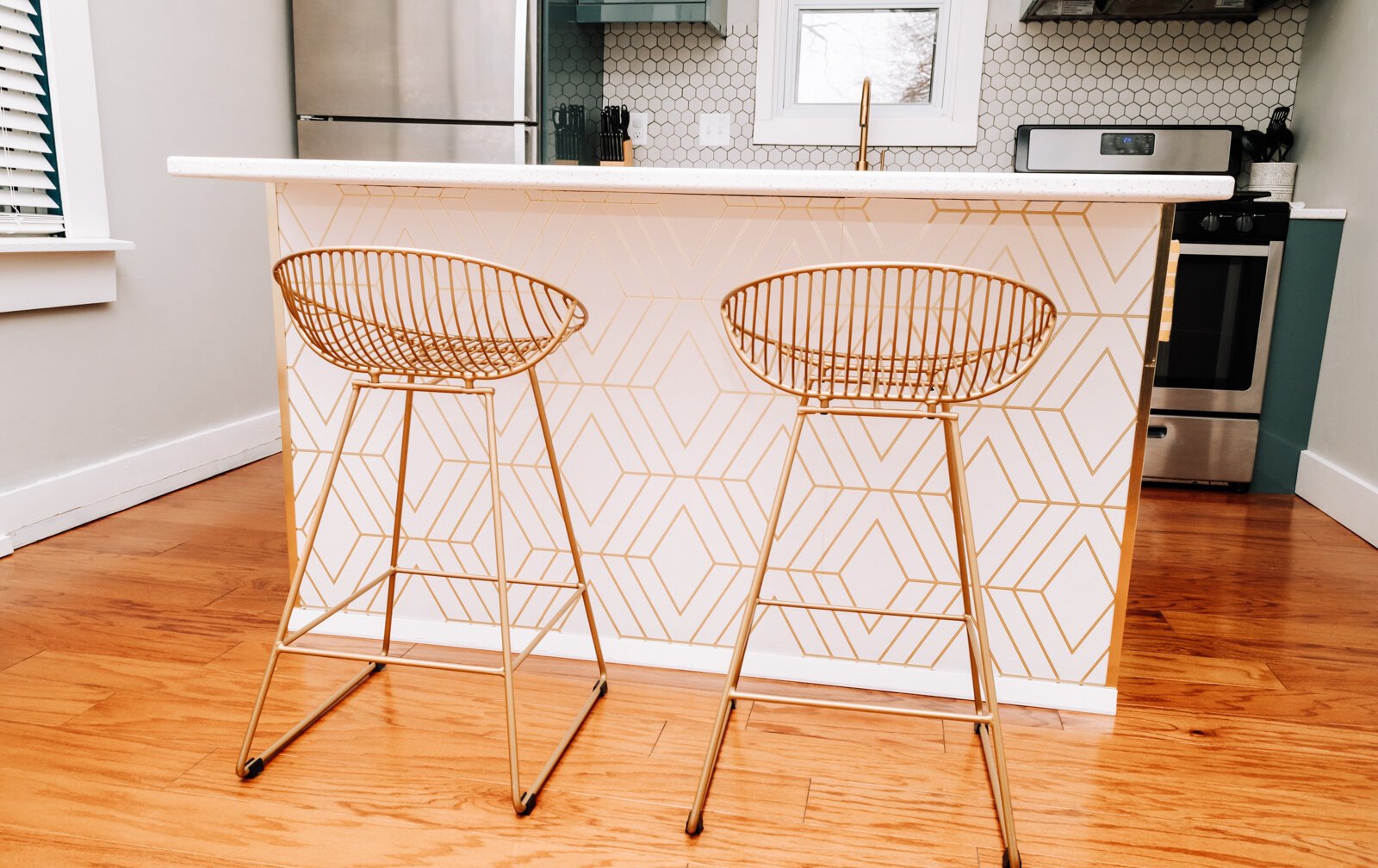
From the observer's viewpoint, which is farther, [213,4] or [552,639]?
[213,4]

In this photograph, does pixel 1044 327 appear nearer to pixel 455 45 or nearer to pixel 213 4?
pixel 455 45

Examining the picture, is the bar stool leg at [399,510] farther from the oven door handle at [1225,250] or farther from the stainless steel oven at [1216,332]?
the oven door handle at [1225,250]

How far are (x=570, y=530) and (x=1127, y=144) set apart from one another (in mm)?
2767

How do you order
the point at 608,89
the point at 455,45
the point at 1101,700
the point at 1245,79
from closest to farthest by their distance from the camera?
1. the point at 1101,700
2. the point at 455,45
3. the point at 1245,79
4. the point at 608,89

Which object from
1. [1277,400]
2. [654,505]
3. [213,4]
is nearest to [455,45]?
[213,4]

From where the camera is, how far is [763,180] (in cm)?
142

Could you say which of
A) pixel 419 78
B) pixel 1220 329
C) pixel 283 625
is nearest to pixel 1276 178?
pixel 1220 329

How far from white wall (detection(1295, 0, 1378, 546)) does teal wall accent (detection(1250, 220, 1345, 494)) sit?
4 cm

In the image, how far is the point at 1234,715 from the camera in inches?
67.1

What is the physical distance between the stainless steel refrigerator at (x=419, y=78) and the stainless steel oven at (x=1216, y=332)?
2.14 m

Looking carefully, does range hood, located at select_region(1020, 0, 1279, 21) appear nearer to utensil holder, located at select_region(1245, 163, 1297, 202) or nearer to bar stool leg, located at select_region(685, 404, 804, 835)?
utensil holder, located at select_region(1245, 163, 1297, 202)

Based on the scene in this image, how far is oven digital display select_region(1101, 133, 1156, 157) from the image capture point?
3344 millimetres

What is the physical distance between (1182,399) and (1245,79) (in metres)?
1.20

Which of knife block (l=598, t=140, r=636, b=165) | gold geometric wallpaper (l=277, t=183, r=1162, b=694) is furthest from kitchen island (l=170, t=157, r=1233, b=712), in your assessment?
knife block (l=598, t=140, r=636, b=165)
